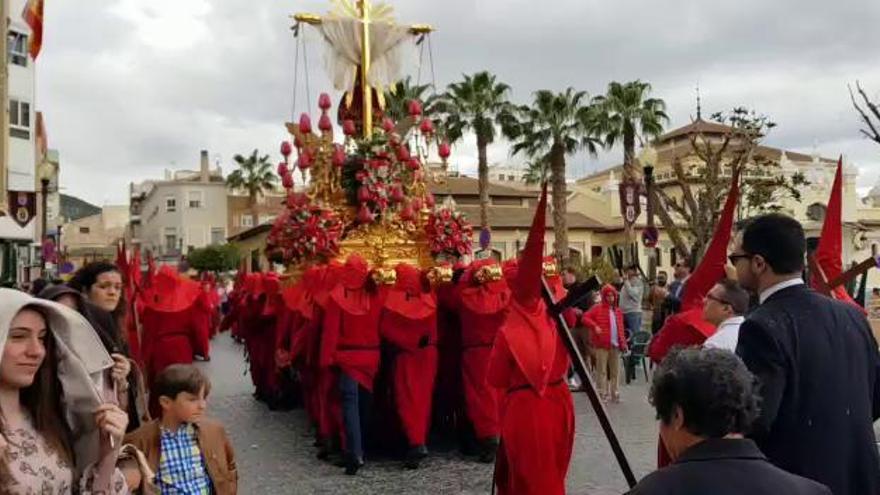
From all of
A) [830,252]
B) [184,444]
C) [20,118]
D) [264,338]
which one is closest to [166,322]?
[264,338]

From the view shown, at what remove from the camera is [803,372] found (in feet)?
11.0

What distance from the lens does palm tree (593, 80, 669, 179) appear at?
37.1 m

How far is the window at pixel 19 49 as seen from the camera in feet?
117

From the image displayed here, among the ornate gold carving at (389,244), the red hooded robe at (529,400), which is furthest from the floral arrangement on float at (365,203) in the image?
the red hooded robe at (529,400)

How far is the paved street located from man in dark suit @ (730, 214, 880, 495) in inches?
158

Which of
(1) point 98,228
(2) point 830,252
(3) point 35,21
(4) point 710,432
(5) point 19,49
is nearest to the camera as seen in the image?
(4) point 710,432

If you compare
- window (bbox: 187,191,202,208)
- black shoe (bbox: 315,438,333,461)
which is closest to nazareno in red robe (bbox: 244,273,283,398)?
black shoe (bbox: 315,438,333,461)

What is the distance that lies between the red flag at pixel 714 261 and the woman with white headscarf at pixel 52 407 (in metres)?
3.10

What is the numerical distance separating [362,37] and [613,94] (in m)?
26.2

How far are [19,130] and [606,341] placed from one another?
94.5 ft

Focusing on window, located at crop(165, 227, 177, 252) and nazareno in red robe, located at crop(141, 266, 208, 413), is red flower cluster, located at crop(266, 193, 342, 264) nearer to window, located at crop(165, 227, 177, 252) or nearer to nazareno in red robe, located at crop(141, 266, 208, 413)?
nazareno in red robe, located at crop(141, 266, 208, 413)

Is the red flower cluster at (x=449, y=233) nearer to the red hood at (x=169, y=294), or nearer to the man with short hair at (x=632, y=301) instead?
the red hood at (x=169, y=294)

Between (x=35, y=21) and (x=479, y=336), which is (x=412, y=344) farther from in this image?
(x=35, y=21)

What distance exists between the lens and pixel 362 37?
13039mm
